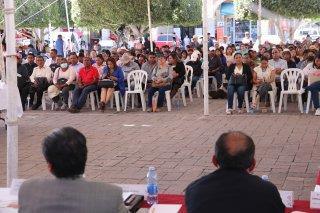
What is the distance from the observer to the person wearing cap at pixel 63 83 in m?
13.7

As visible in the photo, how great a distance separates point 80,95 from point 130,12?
34.9 ft

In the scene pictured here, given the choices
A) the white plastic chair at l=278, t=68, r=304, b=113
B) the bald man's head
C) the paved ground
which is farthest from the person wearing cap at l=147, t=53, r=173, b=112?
the bald man's head

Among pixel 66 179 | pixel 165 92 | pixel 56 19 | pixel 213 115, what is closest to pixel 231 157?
pixel 66 179

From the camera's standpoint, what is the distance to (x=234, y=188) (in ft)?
9.93

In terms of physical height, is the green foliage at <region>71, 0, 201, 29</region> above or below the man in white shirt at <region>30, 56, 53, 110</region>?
above

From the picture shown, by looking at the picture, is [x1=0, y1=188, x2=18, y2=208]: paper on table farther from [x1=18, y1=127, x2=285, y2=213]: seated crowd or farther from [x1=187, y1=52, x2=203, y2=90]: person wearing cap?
[x1=187, y1=52, x2=203, y2=90]: person wearing cap

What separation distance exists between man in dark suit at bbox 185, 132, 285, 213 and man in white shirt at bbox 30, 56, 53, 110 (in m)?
11.1

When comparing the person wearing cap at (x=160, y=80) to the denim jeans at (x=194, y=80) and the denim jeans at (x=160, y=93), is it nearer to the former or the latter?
the denim jeans at (x=160, y=93)

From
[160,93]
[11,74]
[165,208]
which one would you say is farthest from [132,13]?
[165,208]

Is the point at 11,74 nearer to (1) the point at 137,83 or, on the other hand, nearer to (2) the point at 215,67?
(1) the point at 137,83

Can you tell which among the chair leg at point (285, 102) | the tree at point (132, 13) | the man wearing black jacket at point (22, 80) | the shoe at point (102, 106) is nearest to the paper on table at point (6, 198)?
the shoe at point (102, 106)

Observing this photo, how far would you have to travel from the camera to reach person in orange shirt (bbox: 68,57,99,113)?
1338cm

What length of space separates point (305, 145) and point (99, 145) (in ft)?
10.0

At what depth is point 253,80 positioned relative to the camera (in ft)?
40.9
